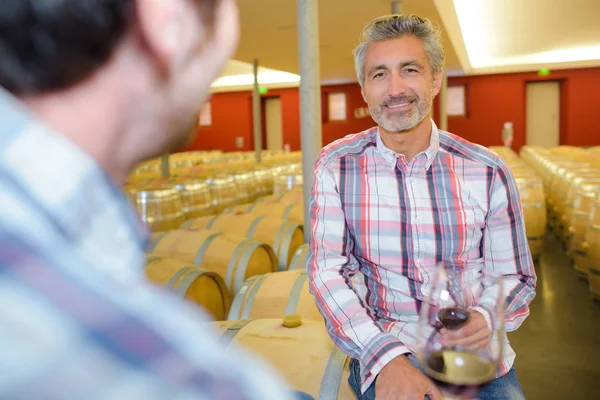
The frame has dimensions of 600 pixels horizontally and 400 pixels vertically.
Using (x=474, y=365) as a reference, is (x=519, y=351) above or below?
below

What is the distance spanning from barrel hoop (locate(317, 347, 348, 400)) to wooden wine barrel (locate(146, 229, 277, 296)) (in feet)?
5.35

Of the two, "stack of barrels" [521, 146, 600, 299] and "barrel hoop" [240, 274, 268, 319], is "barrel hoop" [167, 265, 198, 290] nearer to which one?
"barrel hoop" [240, 274, 268, 319]

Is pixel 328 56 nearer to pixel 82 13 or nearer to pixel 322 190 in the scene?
pixel 322 190

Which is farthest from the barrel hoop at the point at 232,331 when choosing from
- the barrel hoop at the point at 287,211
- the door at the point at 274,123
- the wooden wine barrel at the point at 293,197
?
the door at the point at 274,123

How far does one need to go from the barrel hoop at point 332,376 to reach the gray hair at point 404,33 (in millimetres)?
1143

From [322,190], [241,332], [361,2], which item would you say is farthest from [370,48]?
[361,2]

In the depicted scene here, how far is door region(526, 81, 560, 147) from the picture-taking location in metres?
19.9

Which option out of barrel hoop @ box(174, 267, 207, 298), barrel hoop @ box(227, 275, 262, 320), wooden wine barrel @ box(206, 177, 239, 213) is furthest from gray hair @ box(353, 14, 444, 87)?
wooden wine barrel @ box(206, 177, 239, 213)

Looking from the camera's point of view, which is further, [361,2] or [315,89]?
[361,2]

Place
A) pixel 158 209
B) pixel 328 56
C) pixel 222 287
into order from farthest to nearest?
pixel 328 56
pixel 158 209
pixel 222 287

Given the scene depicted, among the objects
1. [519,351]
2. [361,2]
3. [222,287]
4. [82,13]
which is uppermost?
[361,2]

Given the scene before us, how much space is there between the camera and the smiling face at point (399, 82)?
83.4 inches

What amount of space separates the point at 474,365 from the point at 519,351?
3.74 meters

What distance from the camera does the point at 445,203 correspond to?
6.80ft
